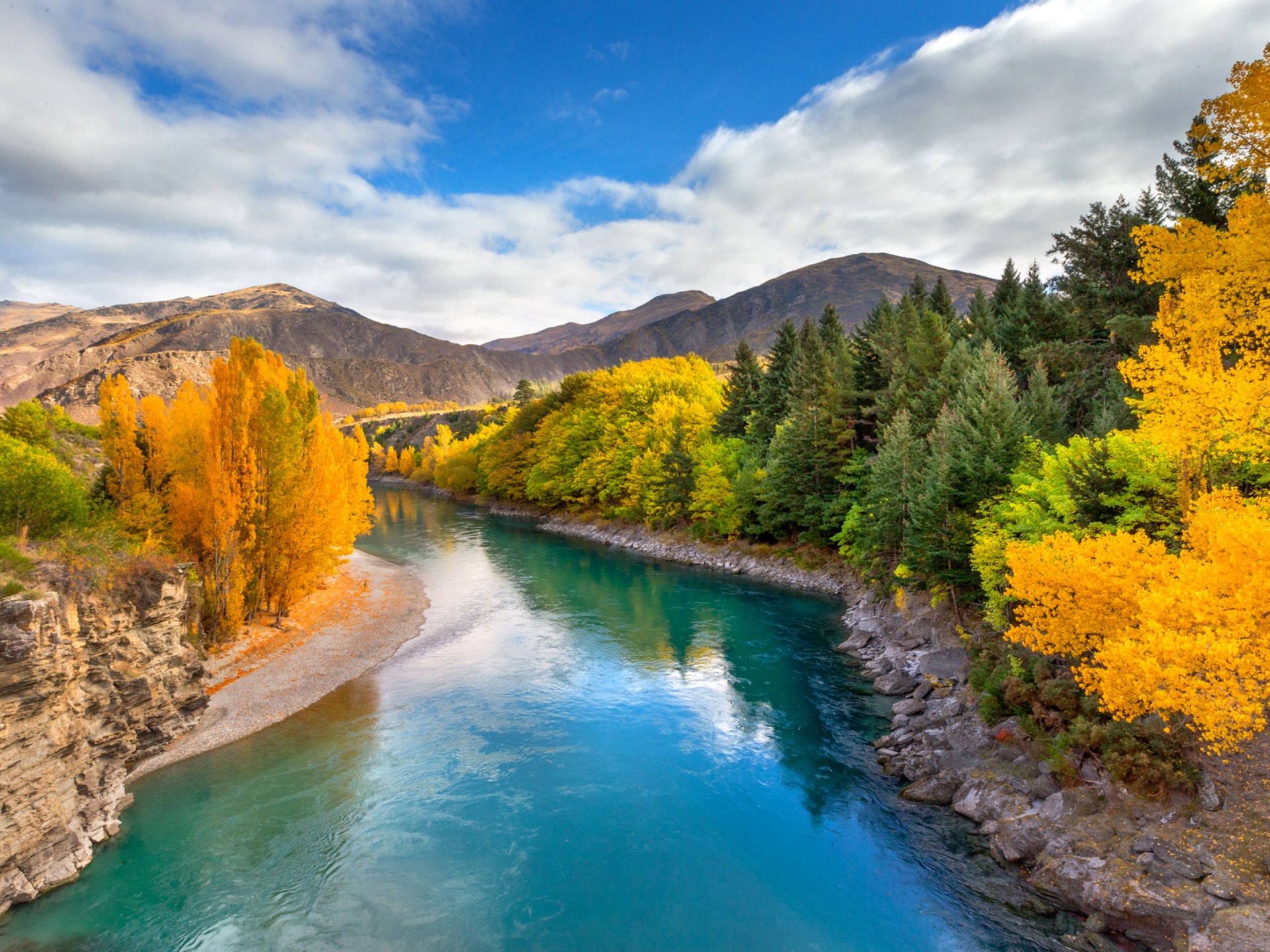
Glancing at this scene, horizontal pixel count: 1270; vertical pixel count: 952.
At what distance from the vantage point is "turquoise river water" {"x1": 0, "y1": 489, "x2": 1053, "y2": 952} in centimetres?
1184

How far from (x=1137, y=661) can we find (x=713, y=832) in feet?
32.6

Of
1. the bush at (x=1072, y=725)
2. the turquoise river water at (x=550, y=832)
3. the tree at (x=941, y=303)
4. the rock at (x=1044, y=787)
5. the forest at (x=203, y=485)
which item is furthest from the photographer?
the tree at (x=941, y=303)

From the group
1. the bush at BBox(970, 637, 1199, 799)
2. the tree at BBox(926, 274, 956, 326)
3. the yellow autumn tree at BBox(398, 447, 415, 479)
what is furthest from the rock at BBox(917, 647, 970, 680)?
the yellow autumn tree at BBox(398, 447, 415, 479)

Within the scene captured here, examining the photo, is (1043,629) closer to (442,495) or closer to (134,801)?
(134,801)

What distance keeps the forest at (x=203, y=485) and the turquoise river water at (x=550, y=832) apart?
7.53 metres

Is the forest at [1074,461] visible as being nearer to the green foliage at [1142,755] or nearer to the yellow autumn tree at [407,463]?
the green foliage at [1142,755]

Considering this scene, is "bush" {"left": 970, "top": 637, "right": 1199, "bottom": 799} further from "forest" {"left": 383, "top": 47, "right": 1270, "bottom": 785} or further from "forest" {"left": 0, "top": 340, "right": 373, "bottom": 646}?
"forest" {"left": 0, "top": 340, "right": 373, "bottom": 646}

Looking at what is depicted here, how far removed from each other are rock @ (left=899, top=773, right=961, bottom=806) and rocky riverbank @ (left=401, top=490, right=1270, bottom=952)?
25mm

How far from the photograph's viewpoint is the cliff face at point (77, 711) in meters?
12.3

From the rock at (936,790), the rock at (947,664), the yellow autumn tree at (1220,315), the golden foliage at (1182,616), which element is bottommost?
the rock at (936,790)

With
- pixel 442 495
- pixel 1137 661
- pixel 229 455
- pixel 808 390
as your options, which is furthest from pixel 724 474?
pixel 442 495

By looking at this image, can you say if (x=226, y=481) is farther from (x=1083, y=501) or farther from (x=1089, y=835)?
(x=1083, y=501)

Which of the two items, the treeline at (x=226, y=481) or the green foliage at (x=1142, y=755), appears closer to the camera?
the green foliage at (x=1142, y=755)

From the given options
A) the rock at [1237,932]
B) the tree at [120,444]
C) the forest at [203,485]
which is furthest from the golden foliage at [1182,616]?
the tree at [120,444]
